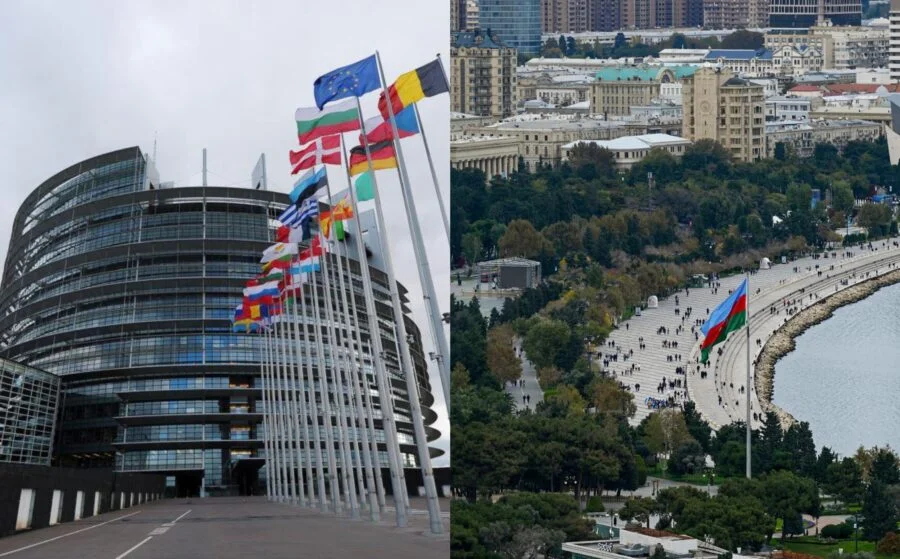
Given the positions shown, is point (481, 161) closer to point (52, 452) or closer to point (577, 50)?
point (577, 50)

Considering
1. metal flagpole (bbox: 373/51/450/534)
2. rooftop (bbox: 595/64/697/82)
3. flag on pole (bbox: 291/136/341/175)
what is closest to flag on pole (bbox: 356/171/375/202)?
flag on pole (bbox: 291/136/341/175)

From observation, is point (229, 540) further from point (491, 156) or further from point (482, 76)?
point (482, 76)

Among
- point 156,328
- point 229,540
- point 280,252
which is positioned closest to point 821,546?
point 229,540

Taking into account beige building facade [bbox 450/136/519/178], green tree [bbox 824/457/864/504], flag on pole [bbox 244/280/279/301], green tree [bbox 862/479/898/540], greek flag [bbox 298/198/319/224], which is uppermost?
beige building facade [bbox 450/136/519/178]

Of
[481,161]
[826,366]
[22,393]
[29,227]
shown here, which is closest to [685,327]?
[826,366]

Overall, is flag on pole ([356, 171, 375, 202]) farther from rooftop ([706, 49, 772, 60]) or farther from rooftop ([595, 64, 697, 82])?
rooftop ([706, 49, 772, 60])

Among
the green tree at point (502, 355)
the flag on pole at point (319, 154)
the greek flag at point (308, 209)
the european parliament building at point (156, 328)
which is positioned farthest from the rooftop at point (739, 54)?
the european parliament building at point (156, 328)
